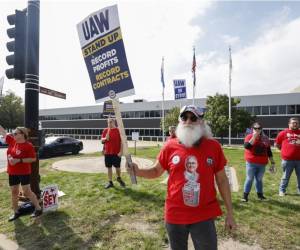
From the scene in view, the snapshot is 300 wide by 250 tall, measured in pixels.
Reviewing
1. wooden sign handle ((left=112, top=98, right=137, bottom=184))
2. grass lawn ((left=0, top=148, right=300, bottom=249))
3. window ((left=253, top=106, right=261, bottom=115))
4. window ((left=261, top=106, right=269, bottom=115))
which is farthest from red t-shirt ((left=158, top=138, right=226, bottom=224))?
window ((left=253, top=106, right=261, bottom=115))

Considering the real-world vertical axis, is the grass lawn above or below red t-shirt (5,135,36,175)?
below

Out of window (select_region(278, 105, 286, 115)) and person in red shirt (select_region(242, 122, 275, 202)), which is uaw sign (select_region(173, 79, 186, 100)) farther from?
window (select_region(278, 105, 286, 115))

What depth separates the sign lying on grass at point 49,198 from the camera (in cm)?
559

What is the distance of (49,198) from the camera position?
5.68 meters

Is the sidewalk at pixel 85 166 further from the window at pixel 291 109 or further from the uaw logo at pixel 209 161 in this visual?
the window at pixel 291 109

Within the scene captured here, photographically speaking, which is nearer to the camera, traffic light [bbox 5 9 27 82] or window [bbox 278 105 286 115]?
traffic light [bbox 5 9 27 82]

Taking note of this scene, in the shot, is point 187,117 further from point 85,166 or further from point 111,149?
point 85,166

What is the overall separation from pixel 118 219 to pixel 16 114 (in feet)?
153

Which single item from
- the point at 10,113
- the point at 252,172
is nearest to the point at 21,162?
the point at 252,172

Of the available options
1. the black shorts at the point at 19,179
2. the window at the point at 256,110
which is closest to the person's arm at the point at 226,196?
the black shorts at the point at 19,179

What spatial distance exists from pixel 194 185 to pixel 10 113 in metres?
49.4

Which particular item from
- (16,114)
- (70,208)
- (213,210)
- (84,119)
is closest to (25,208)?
(70,208)

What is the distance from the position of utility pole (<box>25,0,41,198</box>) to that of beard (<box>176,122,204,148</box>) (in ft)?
13.1

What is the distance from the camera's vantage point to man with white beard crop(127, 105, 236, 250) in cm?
264
